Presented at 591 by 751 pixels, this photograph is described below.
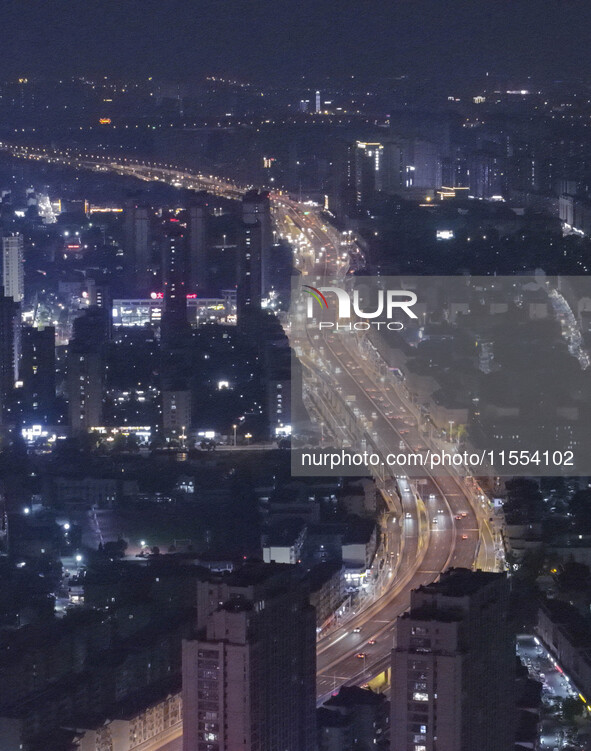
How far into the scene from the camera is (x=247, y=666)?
21.8ft

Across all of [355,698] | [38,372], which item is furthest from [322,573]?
[38,372]

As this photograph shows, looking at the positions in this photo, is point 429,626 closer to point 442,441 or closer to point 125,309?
point 442,441

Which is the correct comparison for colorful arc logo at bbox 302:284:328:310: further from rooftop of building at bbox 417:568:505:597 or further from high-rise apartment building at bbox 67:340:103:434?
rooftop of building at bbox 417:568:505:597

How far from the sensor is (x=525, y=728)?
7.31 meters

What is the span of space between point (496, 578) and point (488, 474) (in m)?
3.32

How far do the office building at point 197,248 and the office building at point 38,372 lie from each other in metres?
1.79

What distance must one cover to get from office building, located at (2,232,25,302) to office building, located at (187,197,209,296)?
103 cm

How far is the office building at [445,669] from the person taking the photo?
6516mm

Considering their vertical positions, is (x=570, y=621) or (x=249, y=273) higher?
(x=249, y=273)

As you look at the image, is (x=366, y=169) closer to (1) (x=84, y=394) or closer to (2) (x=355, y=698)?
(1) (x=84, y=394)

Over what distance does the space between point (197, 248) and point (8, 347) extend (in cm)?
274

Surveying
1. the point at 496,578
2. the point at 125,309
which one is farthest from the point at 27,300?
the point at 496,578

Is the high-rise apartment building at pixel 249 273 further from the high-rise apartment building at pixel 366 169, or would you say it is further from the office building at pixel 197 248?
the high-rise apartment building at pixel 366 169

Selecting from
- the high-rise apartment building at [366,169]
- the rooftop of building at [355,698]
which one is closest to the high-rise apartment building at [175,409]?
the rooftop of building at [355,698]
